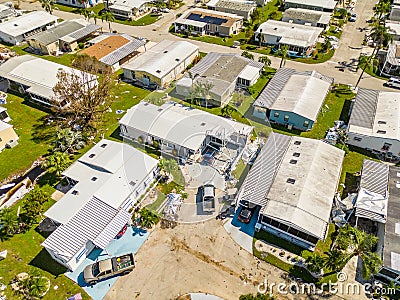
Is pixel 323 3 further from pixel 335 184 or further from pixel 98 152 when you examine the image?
pixel 98 152

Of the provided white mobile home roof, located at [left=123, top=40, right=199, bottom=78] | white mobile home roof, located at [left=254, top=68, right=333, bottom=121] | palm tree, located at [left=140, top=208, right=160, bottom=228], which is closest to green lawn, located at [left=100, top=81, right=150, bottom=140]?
white mobile home roof, located at [left=123, top=40, right=199, bottom=78]

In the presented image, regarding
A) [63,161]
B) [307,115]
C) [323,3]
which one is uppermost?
[323,3]

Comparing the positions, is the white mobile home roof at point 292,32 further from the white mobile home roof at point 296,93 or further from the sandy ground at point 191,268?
the sandy ground at point 191,268

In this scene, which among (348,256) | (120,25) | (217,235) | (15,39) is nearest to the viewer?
(348,256)

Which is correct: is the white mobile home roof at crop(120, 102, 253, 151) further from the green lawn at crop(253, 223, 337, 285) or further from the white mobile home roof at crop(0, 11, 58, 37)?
the white mobile home roof at crop(0, 11, 58, 37)

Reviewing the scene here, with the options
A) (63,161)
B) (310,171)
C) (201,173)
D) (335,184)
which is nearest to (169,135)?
(201,173)
